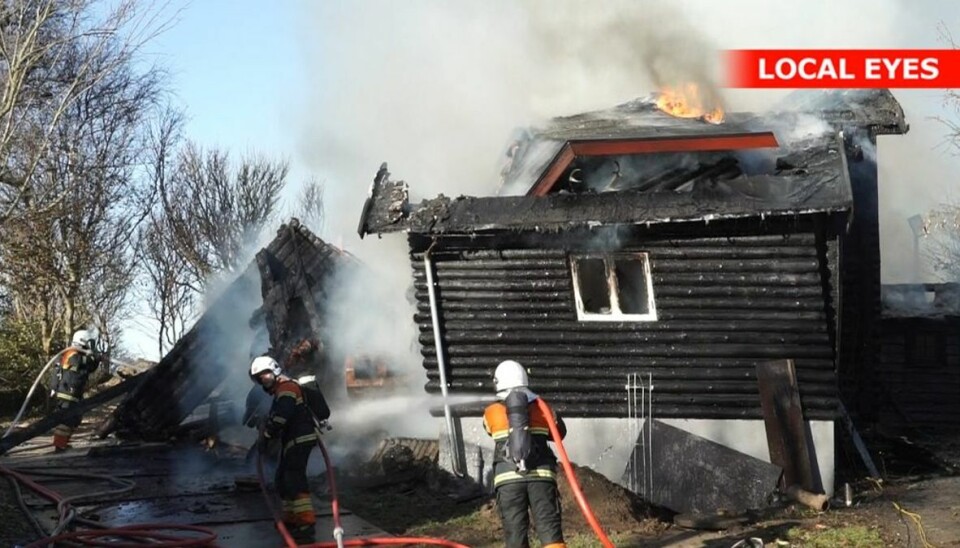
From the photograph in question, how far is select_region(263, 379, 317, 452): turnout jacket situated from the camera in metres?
9.02

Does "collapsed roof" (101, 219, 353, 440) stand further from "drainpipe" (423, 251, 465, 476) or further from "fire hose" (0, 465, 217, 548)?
"fire hose" (0, 465, 217, 548)

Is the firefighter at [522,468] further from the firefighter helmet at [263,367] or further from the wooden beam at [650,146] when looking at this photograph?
the wooden beam at [650,146]

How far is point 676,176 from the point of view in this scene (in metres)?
11.3

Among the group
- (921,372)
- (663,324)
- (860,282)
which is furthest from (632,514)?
(921,372)

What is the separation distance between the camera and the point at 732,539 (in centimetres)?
860

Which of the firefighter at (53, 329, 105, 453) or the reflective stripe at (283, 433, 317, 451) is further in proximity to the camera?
the firefighter at (53, 329, 105, 453)

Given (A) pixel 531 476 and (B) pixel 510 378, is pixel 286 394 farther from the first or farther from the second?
(A) pixel 531 476

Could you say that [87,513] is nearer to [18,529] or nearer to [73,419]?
[18,529]

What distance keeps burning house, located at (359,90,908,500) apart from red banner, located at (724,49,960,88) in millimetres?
3680

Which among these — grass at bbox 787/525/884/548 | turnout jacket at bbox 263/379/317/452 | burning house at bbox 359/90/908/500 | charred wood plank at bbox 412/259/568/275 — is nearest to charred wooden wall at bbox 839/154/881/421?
burning house at bbox 359/90/908/500

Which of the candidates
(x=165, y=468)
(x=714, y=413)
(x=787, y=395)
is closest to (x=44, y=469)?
(x=165, y=468)

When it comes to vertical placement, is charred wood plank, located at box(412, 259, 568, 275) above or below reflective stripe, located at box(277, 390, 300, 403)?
above

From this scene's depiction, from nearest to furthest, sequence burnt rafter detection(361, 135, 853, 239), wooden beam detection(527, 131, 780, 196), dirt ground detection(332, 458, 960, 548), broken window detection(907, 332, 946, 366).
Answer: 1. dirt ground detection(332, 458, 960, 548)
2. burnt rafter detection(361, 135, 853, 239)
3. wooden beam detection(527, 131, 780, 196)
4. broken window detection(907, 332, 946, 366)

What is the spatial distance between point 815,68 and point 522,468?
37.0 feet
